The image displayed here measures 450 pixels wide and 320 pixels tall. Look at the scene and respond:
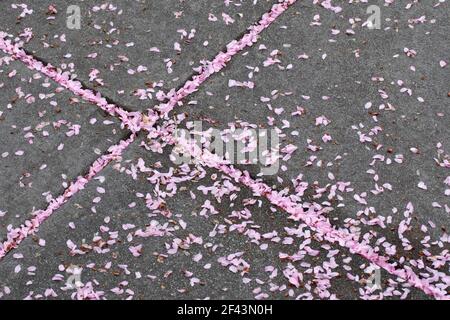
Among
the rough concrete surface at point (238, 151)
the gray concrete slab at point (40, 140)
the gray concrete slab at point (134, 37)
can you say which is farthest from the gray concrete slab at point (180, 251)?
the gray concrete slab at point (134, 37)

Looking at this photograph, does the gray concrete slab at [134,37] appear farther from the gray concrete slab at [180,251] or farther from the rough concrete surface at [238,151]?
the gray concrete slab at [180,251]

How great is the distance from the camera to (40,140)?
448 cm

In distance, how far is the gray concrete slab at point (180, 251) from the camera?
3.80 meters

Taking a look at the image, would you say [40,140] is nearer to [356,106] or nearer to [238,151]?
[238,151]

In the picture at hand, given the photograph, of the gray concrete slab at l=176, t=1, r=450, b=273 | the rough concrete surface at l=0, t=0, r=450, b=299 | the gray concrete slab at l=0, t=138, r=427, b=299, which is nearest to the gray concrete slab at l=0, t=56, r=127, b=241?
the rough concrete surface at l=0, t=0, r=450, b=299

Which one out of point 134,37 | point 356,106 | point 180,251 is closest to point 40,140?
point 134,37

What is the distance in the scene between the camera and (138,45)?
501 centimetres

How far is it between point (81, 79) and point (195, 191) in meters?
1.40

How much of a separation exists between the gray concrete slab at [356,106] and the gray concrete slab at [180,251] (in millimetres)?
286

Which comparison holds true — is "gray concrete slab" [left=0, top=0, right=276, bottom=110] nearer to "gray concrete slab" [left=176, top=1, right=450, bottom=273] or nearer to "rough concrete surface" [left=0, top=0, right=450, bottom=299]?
"rough concrete surface" [left=0, top=0, right=450, bottom=299]

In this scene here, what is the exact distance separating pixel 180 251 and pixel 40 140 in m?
1.38

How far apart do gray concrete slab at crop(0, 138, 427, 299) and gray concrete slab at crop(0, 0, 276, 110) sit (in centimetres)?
88
